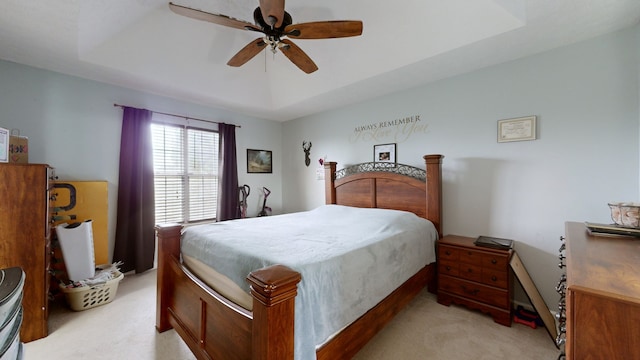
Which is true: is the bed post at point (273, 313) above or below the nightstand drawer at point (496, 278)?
above

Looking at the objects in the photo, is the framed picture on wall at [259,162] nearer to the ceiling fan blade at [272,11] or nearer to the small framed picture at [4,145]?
the small framed picture at [4,145]

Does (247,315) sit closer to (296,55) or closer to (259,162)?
(296,55)

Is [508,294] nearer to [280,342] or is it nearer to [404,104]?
[280,342]

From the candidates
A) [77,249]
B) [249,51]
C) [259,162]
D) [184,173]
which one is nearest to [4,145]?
[77,249]

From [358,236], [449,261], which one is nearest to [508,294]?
[449,261]

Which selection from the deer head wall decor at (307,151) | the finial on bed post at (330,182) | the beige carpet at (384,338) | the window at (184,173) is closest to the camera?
the beige carpet at (384,338)

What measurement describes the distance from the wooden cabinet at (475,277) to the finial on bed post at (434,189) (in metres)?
0.26

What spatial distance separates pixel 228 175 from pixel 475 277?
12.3ft

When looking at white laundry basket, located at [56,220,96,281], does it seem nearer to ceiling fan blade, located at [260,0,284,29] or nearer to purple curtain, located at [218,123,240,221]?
purple curtain, located at [218,123,240,221]

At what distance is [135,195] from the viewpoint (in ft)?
10.9

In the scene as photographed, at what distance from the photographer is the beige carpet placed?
1893 millimetres

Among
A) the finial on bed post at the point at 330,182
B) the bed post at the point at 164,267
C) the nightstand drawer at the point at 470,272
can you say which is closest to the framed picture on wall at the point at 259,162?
the finial on bed post at the point at 330,182

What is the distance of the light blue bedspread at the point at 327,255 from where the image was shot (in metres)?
1.36

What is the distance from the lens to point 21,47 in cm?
240
